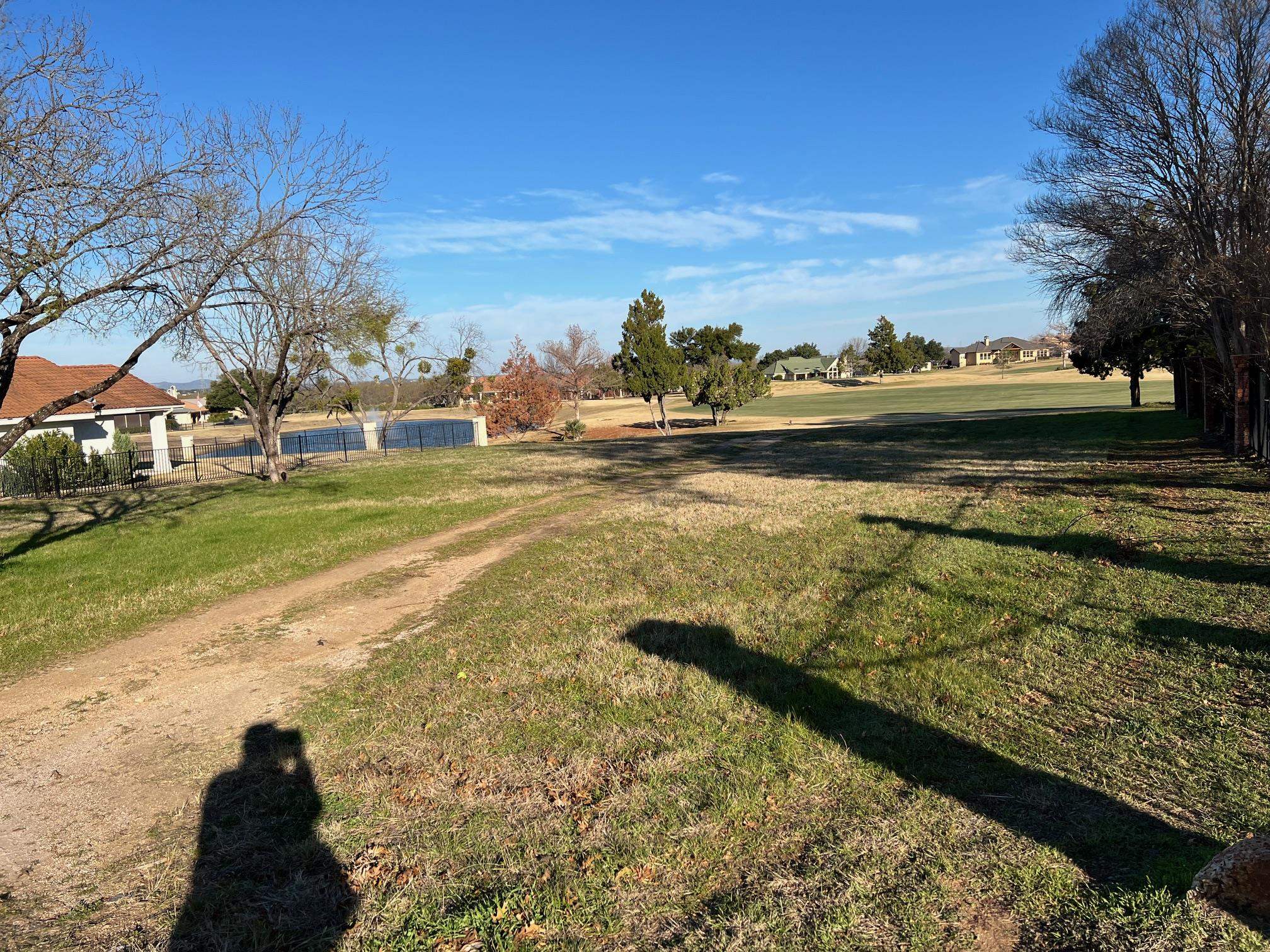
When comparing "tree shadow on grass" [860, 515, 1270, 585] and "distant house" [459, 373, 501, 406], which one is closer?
"tree shadow on grass" [860, 515, 1270, 585]

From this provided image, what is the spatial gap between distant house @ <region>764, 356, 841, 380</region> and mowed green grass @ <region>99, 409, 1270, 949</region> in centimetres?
12891

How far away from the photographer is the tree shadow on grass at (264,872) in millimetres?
3365

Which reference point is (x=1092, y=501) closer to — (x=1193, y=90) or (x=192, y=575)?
(x=1193, y=90)

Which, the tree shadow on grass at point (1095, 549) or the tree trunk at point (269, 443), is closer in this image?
the tree shadow on grass at point (1095, 549)

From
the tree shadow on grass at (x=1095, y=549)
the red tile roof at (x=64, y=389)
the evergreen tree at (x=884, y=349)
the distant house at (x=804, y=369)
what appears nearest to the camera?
the tree shadow on grass at (x=1095, y=549)

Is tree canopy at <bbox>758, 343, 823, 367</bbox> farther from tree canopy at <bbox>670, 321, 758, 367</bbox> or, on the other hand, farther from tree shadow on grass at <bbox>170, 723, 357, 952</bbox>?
tree shadow on grass at <bbox>170, 723, 357, 952</bbox>

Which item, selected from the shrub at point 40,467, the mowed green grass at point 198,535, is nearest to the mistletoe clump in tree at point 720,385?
the mowed green grass at point 198,535

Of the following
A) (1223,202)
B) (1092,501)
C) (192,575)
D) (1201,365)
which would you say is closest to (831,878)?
(192,575)

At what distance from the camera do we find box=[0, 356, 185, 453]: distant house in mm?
25422

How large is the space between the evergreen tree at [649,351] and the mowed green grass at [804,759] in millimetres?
38134

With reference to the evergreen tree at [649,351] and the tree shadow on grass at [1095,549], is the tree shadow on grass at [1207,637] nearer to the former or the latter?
the tree shadow on grass at [1095,549]

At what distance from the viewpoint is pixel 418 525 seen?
14.3m

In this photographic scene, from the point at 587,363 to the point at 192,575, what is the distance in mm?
62751

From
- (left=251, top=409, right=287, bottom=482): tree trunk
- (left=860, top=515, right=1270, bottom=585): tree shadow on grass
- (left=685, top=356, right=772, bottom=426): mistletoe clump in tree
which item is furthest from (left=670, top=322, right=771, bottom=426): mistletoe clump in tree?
(left=860, top=515, right=1270, bottom=585): tree shadow on grass
